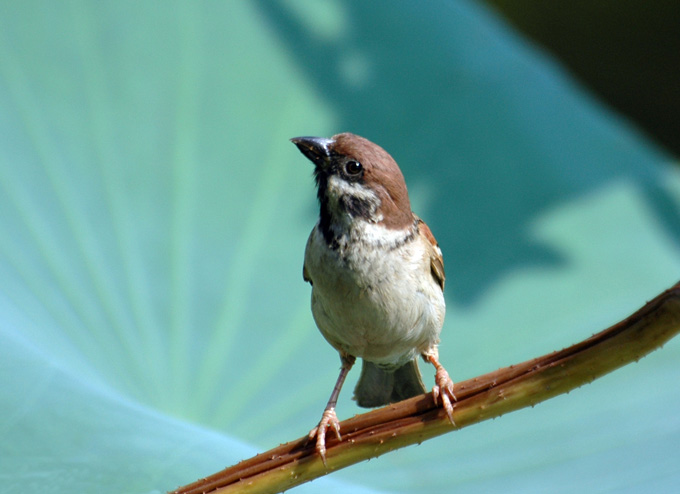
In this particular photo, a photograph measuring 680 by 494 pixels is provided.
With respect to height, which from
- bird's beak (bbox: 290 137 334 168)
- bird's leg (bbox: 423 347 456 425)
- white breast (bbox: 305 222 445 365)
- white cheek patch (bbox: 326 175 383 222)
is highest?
bird's beak (bbox: 290 137 334 168)

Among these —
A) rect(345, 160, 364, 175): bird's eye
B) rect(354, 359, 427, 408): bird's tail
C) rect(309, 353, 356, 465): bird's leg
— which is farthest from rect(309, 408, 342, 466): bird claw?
rect(345, 160, 364, 175): bird's eye

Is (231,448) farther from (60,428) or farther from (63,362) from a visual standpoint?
(63,362)

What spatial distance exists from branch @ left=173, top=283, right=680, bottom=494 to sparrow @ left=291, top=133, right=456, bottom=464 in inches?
15.5

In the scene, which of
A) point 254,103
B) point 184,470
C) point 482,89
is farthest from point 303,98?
point 184,470

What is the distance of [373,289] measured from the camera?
2846 millimetres

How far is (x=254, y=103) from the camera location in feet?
16.9

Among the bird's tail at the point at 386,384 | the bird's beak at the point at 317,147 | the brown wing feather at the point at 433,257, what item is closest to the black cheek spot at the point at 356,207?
the bird's beak at the point at 317,147

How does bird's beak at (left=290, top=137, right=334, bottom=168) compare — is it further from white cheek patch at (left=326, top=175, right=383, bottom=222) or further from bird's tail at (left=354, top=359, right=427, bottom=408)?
bird's tail at (left=354, top=359, right=427, bottom=408)

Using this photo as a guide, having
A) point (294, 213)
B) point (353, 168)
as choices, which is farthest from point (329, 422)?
point (294, 213)

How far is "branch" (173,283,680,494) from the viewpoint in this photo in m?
1.88

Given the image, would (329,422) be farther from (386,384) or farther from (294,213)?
(294,213)

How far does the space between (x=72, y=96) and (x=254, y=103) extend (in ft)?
3.65

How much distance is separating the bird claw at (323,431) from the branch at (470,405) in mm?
16

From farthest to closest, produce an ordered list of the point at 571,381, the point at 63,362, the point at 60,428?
the point at 63,362, the point at 60,428, the point at 571,381
